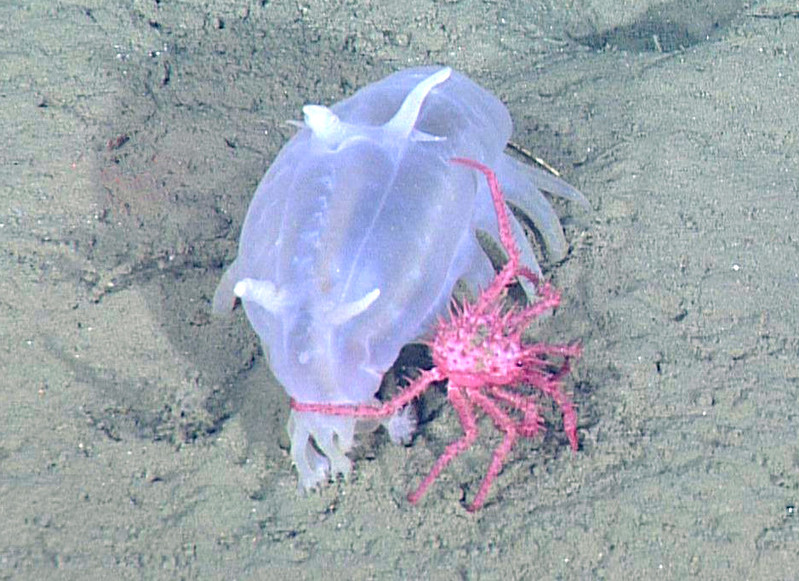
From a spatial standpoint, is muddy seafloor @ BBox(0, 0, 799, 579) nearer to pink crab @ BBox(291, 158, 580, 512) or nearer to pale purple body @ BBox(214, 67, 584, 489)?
pink crab @ BBox(291, 158, 580, 512)

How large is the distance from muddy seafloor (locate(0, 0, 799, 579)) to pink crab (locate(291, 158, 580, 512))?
116mm

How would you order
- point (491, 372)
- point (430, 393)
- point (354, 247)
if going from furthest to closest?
point (430, 393)
point (491, 372)
point (354, 247)

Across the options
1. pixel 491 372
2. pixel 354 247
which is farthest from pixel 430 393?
pixel 354 247

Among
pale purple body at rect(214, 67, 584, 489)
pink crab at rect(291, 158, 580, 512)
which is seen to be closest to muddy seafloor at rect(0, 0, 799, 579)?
pink crab at rect(291, 158, 580, 512)

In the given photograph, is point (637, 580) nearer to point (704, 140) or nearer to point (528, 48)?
point (704, 140)

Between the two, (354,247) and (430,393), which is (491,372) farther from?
(354,247)

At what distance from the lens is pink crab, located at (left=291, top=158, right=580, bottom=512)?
354 centimetres

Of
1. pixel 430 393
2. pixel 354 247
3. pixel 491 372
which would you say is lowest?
pixel 430 393

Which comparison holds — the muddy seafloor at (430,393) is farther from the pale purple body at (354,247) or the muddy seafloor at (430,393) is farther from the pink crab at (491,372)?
the pale purple body at (354,247)

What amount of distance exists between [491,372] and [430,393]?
371 mm

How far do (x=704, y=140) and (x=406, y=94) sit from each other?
5.40ft

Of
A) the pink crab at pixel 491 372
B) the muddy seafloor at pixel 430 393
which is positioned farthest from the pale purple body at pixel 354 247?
the muddy seafloor at pixel 430 393

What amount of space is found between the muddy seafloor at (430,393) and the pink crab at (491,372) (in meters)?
0.12

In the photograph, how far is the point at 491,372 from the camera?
3629 mm
